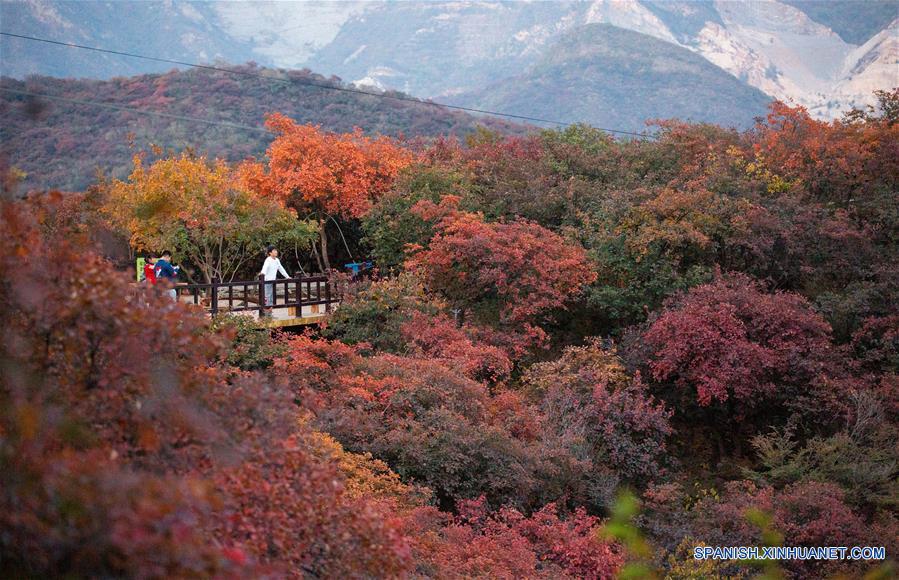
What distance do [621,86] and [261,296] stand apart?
52.6 metres

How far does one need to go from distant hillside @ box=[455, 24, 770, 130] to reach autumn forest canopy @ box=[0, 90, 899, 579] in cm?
3402

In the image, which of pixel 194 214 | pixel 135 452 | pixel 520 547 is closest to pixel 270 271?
pixel 194 214

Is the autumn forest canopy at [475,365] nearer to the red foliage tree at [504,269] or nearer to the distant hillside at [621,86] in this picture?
the red foliage tree at [504,269]

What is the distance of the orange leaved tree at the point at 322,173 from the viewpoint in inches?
815

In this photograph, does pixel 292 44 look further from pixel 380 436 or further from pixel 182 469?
pixel 182 469

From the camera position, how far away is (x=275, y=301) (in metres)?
17.5

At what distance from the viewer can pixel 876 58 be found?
2154 inches

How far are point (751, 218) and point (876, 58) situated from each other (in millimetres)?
43760

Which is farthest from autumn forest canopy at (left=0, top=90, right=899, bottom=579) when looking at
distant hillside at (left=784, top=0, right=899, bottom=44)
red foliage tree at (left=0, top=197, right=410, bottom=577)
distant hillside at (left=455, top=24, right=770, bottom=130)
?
distant hillside at (left=784, top=0, right=899, bottom=44)

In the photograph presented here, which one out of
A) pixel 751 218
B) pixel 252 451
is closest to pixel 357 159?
pixel 751 218

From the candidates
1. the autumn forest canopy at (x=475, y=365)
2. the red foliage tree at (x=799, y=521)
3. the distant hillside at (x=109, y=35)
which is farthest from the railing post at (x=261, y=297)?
the distant hillside at (x=109, y=35)

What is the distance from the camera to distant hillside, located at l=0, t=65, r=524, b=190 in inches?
1460

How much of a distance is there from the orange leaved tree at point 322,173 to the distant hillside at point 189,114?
1353 cm

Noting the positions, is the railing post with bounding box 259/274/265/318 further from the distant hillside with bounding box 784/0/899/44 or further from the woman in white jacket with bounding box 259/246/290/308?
the distant hillside with bounding box 784/0/899/44
